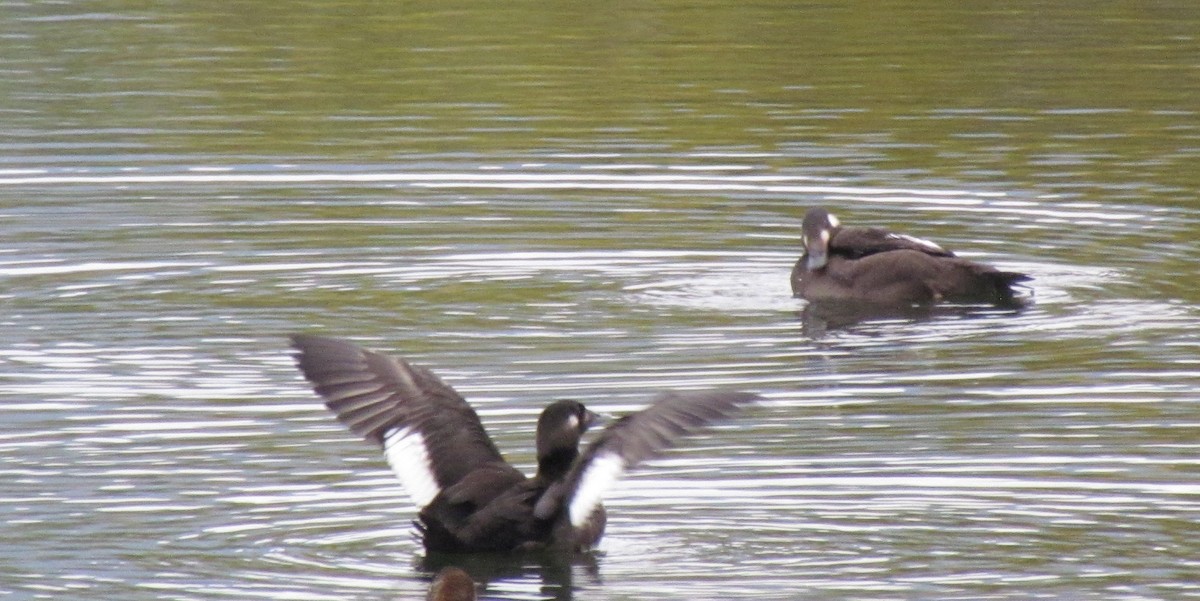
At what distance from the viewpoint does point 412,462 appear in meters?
8.74

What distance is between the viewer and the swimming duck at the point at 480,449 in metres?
8.14

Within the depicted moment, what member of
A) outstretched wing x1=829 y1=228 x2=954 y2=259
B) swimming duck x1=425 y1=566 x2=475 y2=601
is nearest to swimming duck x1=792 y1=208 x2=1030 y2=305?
outstretched wing x1=829 y1=228 x2=954 y2=259

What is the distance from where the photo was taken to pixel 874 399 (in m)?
11.0

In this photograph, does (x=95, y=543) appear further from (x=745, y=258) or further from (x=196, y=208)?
(x=196, y=208)

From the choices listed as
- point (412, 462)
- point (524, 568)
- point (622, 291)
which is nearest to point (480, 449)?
point (412, 462)

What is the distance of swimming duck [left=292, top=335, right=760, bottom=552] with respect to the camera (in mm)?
8141

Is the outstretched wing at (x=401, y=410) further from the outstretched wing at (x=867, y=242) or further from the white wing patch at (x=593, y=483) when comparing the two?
the outstretched wing at (x=867, y=242)

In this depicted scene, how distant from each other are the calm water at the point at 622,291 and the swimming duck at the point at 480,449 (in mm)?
156

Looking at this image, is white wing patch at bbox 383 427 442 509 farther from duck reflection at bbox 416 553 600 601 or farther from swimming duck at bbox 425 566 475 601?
swimming duck at bbox 425 566 475 601

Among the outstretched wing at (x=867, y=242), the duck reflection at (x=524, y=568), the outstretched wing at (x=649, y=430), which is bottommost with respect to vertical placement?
the duck reflection at (x=524, y=568)

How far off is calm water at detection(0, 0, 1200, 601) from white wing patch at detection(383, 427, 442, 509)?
0.63 feet

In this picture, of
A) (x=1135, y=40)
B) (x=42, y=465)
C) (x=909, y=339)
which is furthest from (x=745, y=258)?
(x=1135, y=40)

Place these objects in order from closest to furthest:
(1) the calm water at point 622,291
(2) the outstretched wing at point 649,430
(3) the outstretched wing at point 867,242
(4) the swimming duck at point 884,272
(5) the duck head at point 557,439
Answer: (2) the outstretched wing at point 649,430, (1) the calm water at point 622,291, (5) the duck head at point 557,439, (4) the swimming duck at point 884,272, (3) the outstretched wing at point 867,242

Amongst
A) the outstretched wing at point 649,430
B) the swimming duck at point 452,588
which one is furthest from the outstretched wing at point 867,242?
the swimming duck at point 452,588
